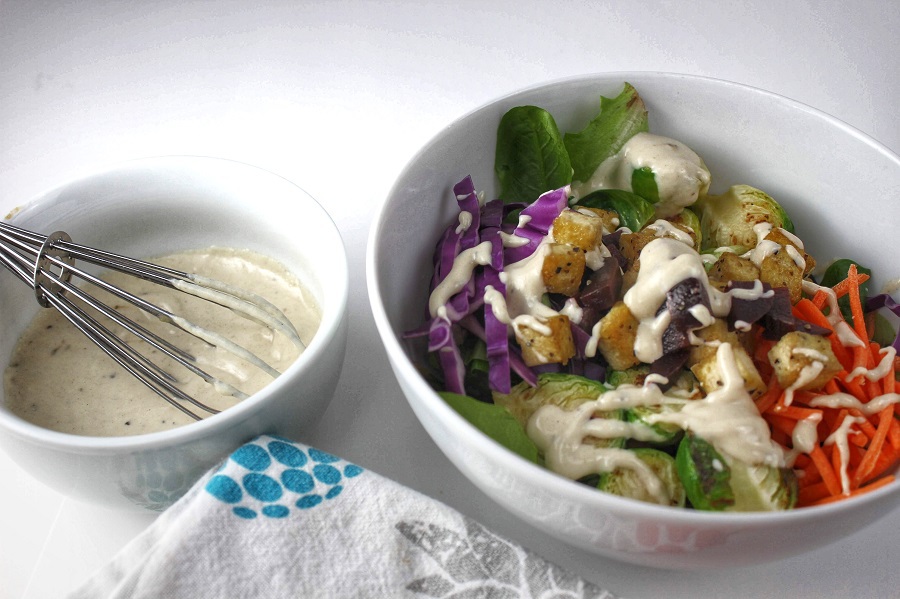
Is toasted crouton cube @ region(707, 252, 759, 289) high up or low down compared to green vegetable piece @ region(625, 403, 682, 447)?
up

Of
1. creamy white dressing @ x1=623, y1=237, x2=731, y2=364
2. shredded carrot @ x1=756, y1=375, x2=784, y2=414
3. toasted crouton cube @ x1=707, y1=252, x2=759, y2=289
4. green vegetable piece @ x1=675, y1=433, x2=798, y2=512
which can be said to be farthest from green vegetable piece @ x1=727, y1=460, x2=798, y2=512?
toasted crouton cube @ x1=707, y1=252, x2=759, y2=289

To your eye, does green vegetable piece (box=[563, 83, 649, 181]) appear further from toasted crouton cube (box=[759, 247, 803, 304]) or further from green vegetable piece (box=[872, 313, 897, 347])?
green vegetable piece (box=[872, 313, 897, 347])

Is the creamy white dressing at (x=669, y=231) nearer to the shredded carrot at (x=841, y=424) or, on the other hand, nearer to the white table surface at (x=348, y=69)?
the shredded carrot at (x=841, y=424)

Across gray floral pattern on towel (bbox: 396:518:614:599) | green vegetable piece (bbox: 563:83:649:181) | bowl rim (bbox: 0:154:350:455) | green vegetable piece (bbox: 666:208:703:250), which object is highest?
green vegetable piece (bbox: 563:83:649:181)

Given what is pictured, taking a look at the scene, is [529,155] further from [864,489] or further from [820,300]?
[864,489]

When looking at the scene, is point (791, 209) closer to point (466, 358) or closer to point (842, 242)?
point (842, 242)

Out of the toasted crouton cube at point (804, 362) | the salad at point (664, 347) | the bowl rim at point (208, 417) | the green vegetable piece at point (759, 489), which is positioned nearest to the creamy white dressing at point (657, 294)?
the salad at point (664, 347)

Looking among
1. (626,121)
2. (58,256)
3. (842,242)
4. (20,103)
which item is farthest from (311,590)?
(20,103)
